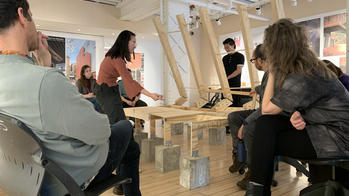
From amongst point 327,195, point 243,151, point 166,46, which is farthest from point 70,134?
point 166,46

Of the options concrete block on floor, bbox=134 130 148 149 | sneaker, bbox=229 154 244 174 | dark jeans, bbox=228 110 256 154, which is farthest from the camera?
concrete block on floor, bbox=134 130 148 149

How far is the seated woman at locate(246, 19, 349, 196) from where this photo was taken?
4.19ft

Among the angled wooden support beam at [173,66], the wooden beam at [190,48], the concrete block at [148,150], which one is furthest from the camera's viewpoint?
the angled wooden support beam at [173,66]

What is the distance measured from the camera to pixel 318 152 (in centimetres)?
126

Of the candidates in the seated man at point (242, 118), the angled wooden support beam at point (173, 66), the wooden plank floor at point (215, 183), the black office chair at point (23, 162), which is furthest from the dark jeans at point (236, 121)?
the black office chair at point (23, 162)

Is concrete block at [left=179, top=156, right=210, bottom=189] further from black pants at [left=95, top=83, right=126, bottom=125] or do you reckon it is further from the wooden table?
black pants at [left=95, top=83, right=126, bottom=125]

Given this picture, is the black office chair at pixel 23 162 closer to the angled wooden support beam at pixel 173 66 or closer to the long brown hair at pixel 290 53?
the long brown hair at pixel 290 53

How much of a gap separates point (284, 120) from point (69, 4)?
229 inches

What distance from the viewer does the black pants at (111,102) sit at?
2.27 meters

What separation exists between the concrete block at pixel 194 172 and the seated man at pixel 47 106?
1.18 m

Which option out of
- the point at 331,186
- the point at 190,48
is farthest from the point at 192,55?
the point at 331,186

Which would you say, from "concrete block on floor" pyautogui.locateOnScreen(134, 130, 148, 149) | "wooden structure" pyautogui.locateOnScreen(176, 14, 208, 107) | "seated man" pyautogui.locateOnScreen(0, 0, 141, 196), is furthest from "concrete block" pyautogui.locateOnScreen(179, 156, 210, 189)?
"wooden structure" pyautogui.locateOnScreen(176, 14, 208, 107)

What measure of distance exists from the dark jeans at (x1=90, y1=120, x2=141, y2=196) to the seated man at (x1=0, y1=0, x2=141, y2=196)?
0.08 m

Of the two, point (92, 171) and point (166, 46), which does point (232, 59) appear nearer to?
point (166, 46)
